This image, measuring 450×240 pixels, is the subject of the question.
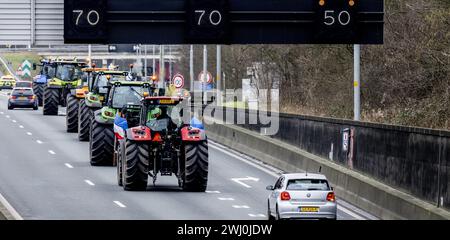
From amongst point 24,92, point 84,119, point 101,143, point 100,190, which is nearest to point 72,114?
point 84,119

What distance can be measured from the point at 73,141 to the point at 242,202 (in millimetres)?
19072

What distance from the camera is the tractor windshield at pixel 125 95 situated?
149 feet

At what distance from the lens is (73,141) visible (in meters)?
54.4

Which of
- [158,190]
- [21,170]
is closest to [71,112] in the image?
[21,170]

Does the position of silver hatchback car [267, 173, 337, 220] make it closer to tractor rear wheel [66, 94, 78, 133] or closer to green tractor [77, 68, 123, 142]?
green tractor [77, 68, 123, 142]

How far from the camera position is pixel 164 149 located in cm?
3753

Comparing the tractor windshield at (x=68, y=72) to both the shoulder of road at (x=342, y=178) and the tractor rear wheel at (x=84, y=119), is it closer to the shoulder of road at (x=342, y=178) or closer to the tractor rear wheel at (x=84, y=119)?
the shoulder of road at (x=342, y=178)

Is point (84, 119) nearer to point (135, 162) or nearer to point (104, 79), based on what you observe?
point (104, 79)

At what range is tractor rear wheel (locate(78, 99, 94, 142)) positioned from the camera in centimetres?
5175

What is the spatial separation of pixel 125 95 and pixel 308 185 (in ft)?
51.3

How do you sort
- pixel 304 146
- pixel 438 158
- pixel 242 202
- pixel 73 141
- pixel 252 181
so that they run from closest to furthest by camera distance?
1. pixel 438 158
2. pixel 242 202
3. pixel 252 181
4. pixel 304 146
5. pixel 73 141

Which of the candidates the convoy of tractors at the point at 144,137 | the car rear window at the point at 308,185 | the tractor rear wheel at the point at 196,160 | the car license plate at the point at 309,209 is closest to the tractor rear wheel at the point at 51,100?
the convoy of tractors at the point at 144,137

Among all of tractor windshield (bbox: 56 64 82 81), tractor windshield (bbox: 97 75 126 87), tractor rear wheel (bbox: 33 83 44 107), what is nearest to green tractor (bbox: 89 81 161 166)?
tractor windshield (bbox: 97 75 126 87)
